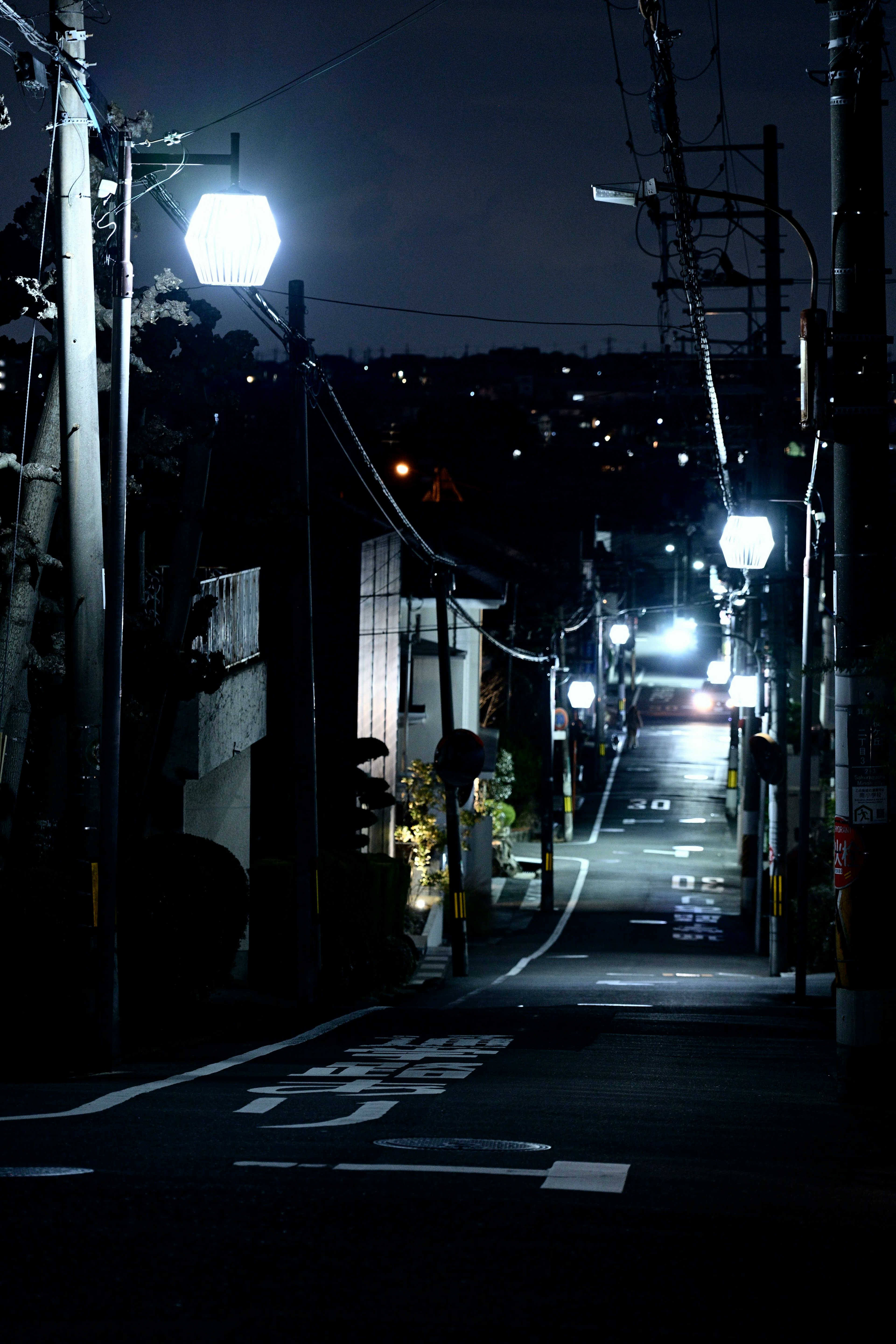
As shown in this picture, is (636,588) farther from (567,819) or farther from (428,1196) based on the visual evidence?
(428,1196)

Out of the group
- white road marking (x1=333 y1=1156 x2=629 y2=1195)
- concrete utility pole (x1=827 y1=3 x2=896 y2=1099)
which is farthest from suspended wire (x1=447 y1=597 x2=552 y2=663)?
white road marking (x1=333 y1=1156 x2=629 y2=1195)

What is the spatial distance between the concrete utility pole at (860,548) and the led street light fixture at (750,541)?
14.8m

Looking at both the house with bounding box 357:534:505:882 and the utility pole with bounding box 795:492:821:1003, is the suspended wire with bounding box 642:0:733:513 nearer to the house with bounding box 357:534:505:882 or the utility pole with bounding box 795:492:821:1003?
the utility pole with bounding box 795:492:821:1003

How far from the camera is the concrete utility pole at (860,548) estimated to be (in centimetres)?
1117

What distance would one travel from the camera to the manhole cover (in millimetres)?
8281

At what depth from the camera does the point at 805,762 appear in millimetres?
25875

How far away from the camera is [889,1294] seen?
5.70 m

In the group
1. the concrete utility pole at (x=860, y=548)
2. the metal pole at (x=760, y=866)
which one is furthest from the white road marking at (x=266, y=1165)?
the metal pole at (x=760, y=866)

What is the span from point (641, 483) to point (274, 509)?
11127 cm

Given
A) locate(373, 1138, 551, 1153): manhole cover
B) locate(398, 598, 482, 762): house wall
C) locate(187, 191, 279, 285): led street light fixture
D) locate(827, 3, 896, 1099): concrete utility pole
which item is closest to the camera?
locate(373, 1138, 551, 1153): manhole cover

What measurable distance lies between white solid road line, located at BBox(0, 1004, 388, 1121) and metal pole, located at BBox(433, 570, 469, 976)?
39.0 ft

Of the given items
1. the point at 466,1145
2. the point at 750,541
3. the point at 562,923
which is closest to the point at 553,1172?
the point at 466,1145

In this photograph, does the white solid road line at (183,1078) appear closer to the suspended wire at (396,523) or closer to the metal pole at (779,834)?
the suspended wire at (396,523)

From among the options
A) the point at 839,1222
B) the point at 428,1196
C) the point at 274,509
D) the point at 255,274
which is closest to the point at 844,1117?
the point at 839,1222
